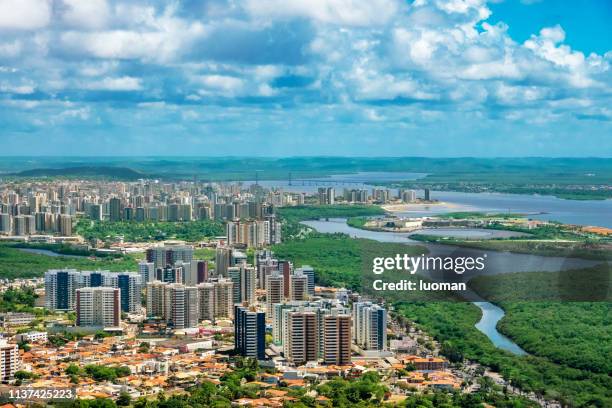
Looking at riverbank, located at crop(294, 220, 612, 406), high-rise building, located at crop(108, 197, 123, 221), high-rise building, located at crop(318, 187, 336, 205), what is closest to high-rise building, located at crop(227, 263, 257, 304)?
riverbank, located at crop(294, 220, 612, 406)

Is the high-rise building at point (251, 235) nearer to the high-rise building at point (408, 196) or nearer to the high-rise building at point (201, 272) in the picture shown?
the high-rise building at point (408, 196)

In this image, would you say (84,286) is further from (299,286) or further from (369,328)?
(369,328)

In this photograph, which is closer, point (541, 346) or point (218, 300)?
point (541, 346)

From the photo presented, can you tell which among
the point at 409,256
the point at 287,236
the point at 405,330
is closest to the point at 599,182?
the point at 287,236

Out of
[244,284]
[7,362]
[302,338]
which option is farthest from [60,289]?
[7,362]

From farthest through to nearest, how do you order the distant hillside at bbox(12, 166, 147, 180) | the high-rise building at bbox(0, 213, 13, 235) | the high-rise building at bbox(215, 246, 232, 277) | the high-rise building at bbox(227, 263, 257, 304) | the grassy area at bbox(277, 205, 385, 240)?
the distant hillside at bbox(12, 166, 147, 180) < the high-rise building at bbox(0, 213, 13, 235) < the grassy area at bbox(277, 205, 385, 240) < the high-rise building at bbox(215, 246, 232, 277) < the high-rise building at bbox(227, 263, 257, 304)

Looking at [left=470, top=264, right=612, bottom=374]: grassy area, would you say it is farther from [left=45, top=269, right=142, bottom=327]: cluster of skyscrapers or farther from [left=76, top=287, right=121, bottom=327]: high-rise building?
[left=45, top=269, right=142, bottom=327]: cluster of skyscrapers

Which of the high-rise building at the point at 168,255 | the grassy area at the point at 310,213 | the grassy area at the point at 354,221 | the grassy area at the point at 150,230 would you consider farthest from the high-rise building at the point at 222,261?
the grassy area at the point at 150,230
